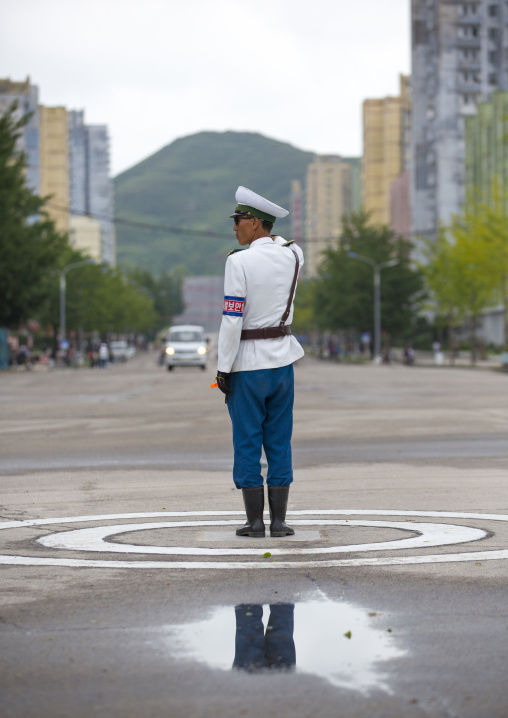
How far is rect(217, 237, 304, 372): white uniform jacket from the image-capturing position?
6.95 metres

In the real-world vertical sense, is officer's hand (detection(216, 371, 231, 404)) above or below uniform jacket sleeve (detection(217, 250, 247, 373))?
below

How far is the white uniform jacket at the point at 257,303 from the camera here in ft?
22.8

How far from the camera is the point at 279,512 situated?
6984mm

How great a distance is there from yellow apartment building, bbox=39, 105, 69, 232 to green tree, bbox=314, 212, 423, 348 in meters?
72.6

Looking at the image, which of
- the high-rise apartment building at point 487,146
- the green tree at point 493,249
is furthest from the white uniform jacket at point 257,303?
the high-rise apartment building at point 487,146

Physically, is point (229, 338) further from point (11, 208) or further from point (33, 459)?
point (11, 208)

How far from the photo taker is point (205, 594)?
5.16m

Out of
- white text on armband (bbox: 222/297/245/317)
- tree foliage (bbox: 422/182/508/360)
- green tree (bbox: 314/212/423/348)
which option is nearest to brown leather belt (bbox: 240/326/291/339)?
white text on armband (bbox: 222/297/245/317)

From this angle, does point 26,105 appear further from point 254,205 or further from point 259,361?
point 259,361

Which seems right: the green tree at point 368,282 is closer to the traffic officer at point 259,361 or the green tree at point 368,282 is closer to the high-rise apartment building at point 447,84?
the high-rise apartment building at point 447,84

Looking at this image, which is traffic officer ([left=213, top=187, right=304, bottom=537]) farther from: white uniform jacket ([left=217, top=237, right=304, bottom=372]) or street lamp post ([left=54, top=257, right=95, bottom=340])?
street lamp post ([left=54, top=257, right=95, bottom=340])

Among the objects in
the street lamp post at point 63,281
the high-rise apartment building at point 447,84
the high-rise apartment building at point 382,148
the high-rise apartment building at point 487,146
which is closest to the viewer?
the street lamp post at point 63,281

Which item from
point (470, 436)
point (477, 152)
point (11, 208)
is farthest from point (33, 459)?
point (477, 152)

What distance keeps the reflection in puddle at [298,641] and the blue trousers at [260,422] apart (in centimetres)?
202
